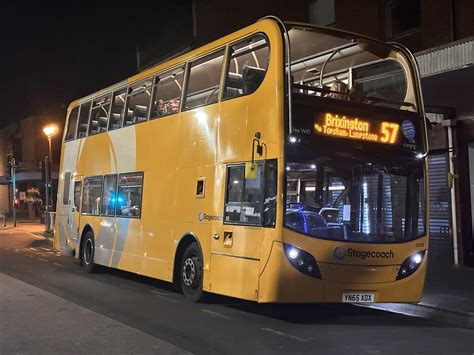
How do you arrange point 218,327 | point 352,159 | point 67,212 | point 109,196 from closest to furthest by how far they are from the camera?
point 218,327, point 352,159, point 109,196, point 67,212

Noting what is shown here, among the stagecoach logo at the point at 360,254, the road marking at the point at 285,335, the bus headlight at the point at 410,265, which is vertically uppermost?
the stagecoach logo at the point at 360,254

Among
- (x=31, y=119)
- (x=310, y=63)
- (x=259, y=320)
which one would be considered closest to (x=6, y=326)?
(x=259, y=320)

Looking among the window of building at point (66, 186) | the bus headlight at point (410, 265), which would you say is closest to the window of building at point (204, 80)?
the bus headlight at point (410, 265)

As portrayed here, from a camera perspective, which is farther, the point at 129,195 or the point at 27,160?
the point at 27,160

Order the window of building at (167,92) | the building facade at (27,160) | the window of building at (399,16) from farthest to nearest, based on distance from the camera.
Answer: the building facade at (27,160) → the window of building at (399,16) → the window of building at (167,92)

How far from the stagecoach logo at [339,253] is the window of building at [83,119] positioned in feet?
28.3

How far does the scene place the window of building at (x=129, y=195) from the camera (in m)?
11.0

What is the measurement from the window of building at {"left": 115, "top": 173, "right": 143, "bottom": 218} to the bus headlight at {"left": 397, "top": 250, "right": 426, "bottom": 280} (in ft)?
17.7

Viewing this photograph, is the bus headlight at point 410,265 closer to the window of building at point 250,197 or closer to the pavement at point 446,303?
the pavement at point 446,303

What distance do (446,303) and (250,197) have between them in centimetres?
381

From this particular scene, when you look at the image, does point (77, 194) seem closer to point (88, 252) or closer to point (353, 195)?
point (88, 252)

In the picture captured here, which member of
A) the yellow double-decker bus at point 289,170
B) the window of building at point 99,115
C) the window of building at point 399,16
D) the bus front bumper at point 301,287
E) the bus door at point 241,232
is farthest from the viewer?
the window of building at point 399,16

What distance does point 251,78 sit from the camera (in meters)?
7.99

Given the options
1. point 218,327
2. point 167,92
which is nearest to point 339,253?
point 218,327
